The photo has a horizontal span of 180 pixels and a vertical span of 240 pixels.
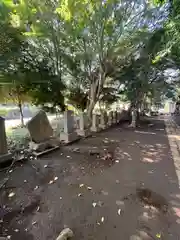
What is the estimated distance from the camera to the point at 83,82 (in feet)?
29.9

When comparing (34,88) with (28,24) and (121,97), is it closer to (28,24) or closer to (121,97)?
(28,24)

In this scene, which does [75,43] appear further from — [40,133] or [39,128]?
[40,133]

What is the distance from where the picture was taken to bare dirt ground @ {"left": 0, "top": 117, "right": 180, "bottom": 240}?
2.00 metres

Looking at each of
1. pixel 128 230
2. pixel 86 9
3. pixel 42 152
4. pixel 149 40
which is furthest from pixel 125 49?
pixel 128 230

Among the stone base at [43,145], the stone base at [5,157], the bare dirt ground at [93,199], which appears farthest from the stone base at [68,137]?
the stone base at [5,157]

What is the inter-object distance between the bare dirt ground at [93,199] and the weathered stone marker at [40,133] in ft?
1.92

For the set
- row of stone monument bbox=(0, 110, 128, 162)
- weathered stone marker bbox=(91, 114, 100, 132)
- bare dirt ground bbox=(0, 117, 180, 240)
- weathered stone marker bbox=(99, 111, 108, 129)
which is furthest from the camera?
weathered stone marker bbox=(99, 111, 108, 129)

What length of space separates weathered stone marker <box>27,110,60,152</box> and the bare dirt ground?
23.1 inches

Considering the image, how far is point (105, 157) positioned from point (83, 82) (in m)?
5.74

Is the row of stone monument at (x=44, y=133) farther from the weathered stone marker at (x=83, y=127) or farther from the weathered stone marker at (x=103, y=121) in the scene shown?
the weathered stone marker at (x=103, y=121)

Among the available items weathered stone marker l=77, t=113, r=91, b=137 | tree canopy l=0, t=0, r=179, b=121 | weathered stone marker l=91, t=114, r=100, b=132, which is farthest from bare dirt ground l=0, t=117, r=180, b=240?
weathered stone marker l=91, t=114, r=100, b=132

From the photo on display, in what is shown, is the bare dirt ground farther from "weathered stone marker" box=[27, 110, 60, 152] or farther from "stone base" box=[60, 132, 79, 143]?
"stone base" box=[60, 132, 79, 143]

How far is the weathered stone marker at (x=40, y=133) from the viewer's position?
4.68m

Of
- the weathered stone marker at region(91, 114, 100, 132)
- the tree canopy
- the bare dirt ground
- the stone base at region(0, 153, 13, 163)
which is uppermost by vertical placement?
the tree canopy
